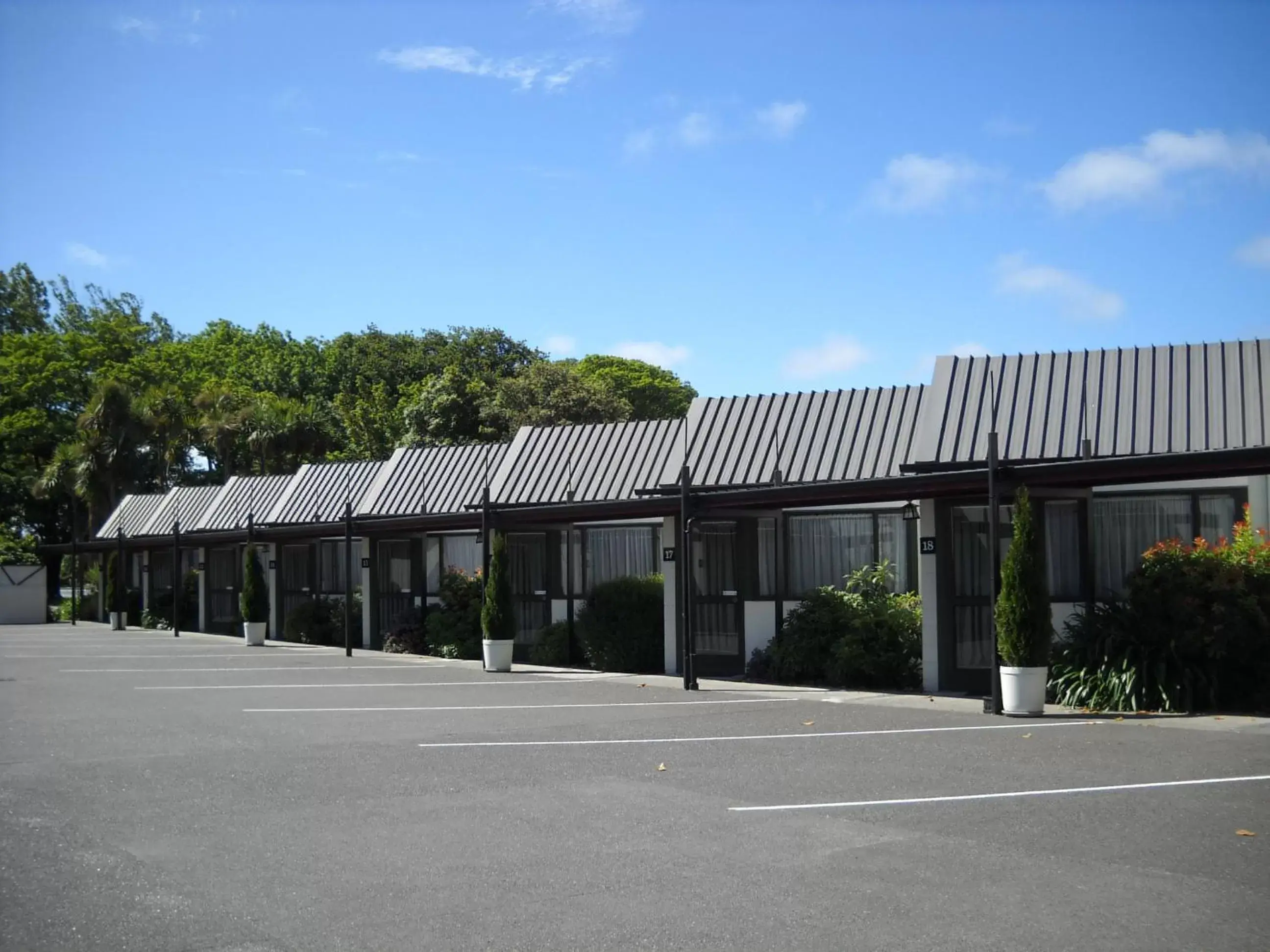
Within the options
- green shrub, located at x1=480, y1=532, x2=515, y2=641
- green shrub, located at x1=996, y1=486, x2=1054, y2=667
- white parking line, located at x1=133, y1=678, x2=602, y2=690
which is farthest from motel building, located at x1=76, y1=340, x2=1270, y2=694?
white parking line, located at x1=133, y1=678, x2=602, y2=690

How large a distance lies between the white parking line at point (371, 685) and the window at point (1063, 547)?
8.10 m

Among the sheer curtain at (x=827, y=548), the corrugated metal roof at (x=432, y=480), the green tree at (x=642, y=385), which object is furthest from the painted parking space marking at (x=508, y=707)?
the green tree at (x=642, y=385)

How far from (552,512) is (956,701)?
28.0ft

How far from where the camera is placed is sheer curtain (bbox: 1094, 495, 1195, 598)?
18578mm

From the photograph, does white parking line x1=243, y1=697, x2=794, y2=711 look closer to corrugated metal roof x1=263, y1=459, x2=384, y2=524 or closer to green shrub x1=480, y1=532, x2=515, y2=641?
green shrub x1=480, y1=532, x2=515, y2=641

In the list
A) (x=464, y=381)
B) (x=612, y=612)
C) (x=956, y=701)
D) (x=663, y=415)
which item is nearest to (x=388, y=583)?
(x=612, y=612)

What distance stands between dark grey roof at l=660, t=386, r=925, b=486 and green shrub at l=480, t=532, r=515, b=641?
11.2 ft

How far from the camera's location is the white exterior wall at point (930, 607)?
19.1 m

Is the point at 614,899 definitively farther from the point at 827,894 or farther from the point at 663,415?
the point at 663,415

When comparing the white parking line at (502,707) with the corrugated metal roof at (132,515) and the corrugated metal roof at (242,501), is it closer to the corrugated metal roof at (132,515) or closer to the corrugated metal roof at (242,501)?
the corrugated metal roof at (242,501)

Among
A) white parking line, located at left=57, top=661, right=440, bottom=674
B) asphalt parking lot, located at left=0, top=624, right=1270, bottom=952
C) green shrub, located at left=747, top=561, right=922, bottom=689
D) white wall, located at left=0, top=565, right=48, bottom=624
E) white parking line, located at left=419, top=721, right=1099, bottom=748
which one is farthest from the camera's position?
white wall, located at left=0, top=565, right=48, bottom=624

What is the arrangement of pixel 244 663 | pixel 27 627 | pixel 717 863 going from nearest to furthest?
pixel 717 863, pixel 244 663, pixel 27 627

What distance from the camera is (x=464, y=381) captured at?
55000 millimetres

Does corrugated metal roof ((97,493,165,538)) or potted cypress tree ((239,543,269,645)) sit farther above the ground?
corrugated metal roof ((97,493,165,538))
